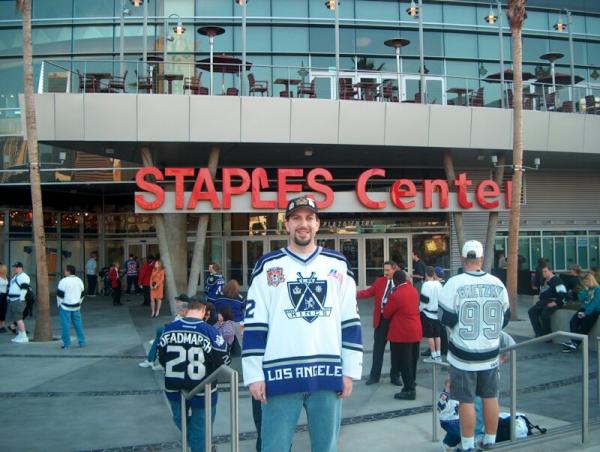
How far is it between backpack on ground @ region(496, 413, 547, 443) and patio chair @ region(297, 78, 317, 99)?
14.7 metres

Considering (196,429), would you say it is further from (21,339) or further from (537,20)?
(537,20)

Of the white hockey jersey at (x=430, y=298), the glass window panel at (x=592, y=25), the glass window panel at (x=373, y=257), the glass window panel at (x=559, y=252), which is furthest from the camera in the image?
the glass window panel at (x=592, y=25)

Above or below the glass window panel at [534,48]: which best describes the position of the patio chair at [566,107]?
below

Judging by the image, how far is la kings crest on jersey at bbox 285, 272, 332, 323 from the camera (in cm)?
375

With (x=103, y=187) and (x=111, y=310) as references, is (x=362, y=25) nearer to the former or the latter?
(x=103, y=187)

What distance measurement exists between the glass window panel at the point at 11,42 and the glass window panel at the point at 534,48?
23.2m

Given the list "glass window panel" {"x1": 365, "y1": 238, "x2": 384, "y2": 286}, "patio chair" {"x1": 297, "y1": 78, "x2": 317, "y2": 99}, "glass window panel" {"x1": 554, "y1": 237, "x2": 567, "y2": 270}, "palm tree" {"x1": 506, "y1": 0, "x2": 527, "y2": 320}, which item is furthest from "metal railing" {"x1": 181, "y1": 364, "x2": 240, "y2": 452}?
"glass window panel" {"x1": 554, "y1": 237, "x2": 567, "y2": 270}

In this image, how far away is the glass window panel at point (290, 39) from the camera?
27.7 m

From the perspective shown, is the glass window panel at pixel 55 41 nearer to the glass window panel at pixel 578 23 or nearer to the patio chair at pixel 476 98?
the patio chair at pixel 476 98

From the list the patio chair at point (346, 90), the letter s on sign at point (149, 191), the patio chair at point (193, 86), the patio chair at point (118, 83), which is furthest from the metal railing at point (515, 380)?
the patio chair at point (118, 83)

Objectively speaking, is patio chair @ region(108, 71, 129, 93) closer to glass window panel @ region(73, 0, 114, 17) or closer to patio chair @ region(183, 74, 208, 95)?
patio chair @ region(183, 74, 208, 95)

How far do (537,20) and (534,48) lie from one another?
1.43 meters

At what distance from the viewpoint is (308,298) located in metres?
3.77

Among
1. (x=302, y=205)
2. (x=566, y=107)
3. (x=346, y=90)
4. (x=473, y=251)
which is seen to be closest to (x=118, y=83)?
(x=346, y=90)
